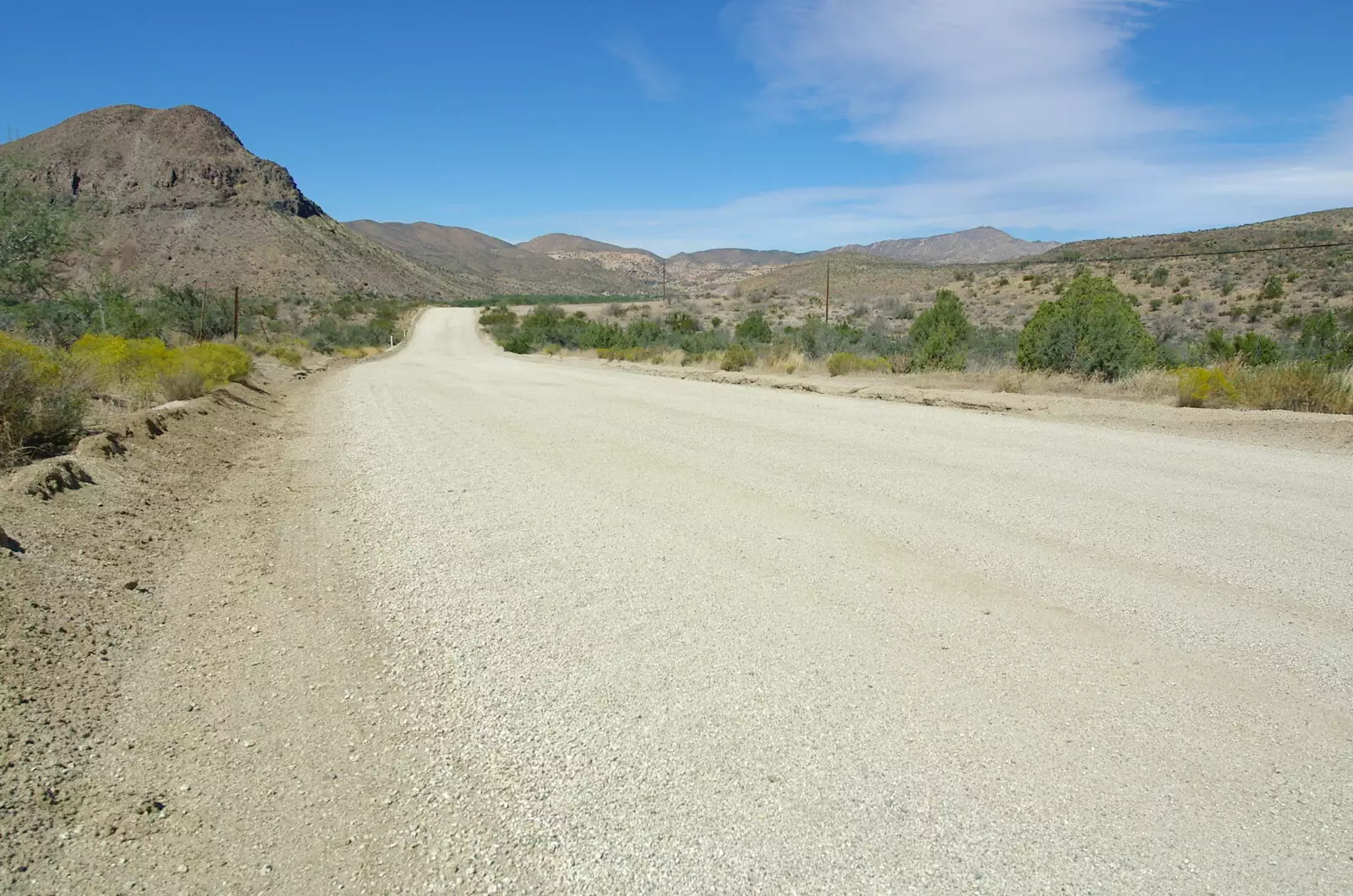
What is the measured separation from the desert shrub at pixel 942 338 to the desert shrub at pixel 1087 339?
88.8 inches

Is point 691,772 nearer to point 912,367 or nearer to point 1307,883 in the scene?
point 1307,883

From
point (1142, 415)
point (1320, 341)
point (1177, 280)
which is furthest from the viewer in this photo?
point (1177, 280)

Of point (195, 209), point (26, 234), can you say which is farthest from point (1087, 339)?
point (195, 209)

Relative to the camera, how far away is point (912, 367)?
23922mm

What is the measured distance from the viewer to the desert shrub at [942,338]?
2289 cm

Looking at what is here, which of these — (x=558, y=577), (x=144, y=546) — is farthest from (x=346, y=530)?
(x=558, y=577)

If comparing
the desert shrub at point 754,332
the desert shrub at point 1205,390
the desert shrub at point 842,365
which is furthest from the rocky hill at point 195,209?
the desert shrub at point 1205,390

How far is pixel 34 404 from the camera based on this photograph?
8.55m

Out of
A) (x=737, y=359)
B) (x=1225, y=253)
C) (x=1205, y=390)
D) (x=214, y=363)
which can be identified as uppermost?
(x=1225, y=253)

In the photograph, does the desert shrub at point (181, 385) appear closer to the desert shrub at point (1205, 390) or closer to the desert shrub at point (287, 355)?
the desert shrub at point (1205, 390)

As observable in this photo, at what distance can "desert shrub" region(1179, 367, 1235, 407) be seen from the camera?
567 inches

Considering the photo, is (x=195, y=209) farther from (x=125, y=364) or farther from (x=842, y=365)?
(x=125, y=364)

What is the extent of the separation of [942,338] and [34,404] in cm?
2024

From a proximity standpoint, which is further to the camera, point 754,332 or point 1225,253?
point 754,332
